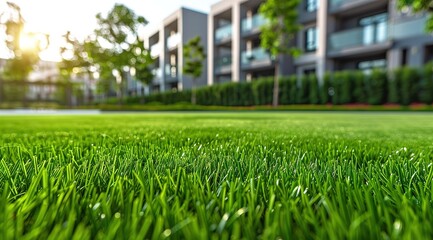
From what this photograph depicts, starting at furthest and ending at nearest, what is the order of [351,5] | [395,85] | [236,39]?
[236,39] → [351,5] → [395,85]

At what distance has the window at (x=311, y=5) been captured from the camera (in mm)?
21734

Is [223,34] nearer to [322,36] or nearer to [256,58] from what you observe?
[256,58]

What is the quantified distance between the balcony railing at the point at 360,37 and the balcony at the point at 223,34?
11681 millimetres

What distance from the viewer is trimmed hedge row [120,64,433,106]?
15445 millimetres

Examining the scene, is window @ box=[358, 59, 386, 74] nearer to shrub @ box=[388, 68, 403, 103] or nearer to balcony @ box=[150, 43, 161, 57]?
shrub @ box=[388, 68, 403, 103]

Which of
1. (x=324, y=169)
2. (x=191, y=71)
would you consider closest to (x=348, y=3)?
(x=191, y=71)

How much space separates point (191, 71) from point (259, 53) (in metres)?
6.72

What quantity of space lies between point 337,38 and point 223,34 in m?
13.2

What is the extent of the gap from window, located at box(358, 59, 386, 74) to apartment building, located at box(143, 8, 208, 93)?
19.5 m

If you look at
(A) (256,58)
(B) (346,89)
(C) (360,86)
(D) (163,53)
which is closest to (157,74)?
(D) (163,53)

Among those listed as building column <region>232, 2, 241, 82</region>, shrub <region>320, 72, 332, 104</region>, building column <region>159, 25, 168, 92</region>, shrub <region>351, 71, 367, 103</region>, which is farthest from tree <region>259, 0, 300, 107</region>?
building column <region>159, 25, 168, 92</region>

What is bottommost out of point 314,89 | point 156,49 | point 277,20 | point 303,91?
point 303,91

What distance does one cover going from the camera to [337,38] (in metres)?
19.5

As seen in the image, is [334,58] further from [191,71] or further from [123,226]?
[123,226]
